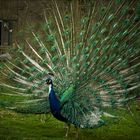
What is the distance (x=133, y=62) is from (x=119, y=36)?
1.71 feet

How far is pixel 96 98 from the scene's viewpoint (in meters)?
6.87

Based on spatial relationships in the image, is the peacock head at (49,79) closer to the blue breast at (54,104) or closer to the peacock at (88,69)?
the peacock at (88,69)

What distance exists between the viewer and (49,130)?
7.78 metres

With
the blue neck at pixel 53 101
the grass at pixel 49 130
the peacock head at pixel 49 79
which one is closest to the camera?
the peacock head at pixel 49 79

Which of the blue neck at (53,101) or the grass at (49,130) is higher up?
the blue neck at (53,101)

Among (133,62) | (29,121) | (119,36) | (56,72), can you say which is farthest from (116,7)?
(29,121)

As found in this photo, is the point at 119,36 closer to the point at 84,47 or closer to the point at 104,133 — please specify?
the point at 84,47

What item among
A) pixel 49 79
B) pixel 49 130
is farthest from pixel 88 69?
pixel 49 130

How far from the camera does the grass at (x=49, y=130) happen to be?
7.22 meters

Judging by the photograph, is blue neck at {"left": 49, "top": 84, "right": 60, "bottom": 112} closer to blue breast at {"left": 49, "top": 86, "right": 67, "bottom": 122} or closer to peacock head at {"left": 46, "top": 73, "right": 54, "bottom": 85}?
blue breast at {"left": 49, "top": 86, "right": 67, "bottom": 122}

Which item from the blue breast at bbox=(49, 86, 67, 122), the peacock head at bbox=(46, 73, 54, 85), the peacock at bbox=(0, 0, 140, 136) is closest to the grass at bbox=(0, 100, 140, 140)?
the peacock at bbox=(0, 0, 140, 136)

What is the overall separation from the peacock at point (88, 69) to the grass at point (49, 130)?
0.40 meters

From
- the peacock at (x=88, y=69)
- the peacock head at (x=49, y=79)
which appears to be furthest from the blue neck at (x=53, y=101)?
the peacock head at (x=49, y=79)

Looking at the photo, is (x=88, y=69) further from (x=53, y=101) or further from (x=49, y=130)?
(x=49, y=130)
